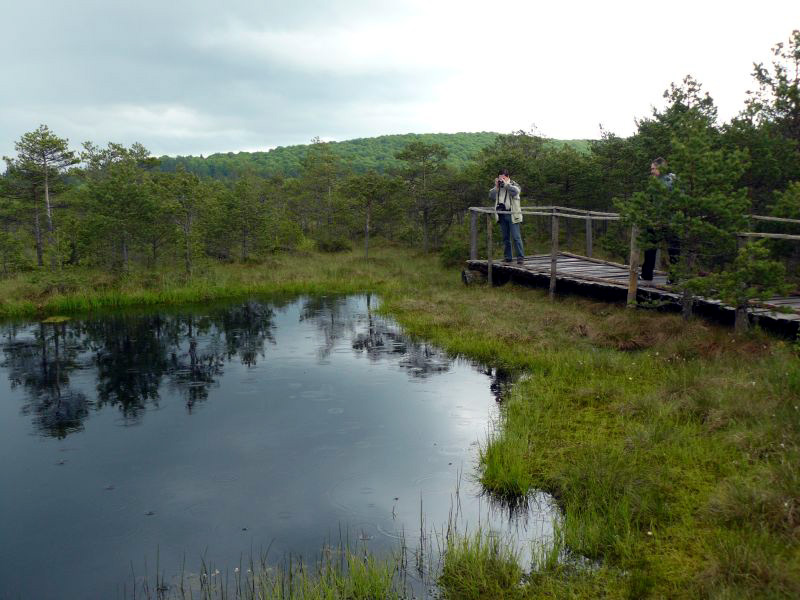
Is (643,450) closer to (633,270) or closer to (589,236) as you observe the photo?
(633,270)

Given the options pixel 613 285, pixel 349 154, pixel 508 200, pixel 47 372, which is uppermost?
pixel 349 154

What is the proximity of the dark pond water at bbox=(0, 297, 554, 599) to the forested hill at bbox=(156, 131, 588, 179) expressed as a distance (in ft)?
242

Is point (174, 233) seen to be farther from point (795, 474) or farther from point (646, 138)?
point (795, 474)

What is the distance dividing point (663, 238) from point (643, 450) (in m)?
4.63

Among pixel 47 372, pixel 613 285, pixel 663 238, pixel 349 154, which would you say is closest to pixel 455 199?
pixel 613 285

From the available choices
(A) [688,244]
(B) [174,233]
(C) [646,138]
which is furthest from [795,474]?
(B) [174,233]

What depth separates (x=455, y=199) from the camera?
24.1 m

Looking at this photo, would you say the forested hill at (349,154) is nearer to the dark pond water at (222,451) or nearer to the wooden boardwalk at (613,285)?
the wooden boardwalk at (613,285)

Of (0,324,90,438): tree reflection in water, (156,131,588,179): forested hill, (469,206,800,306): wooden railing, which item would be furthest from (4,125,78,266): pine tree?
(156,131,588,179): forested hill

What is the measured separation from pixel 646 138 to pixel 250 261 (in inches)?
602

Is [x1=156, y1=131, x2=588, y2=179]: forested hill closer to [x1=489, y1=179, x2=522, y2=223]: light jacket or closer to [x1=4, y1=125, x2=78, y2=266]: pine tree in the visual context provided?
[x1=4, y1=125, x2=78, y2=266]: pine tree

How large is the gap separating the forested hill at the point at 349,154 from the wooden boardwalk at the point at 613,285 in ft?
223

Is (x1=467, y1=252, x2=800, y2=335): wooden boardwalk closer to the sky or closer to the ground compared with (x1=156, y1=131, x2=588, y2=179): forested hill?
closer to the ground

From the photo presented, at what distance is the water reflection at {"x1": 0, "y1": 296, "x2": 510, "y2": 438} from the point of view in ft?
30.1
